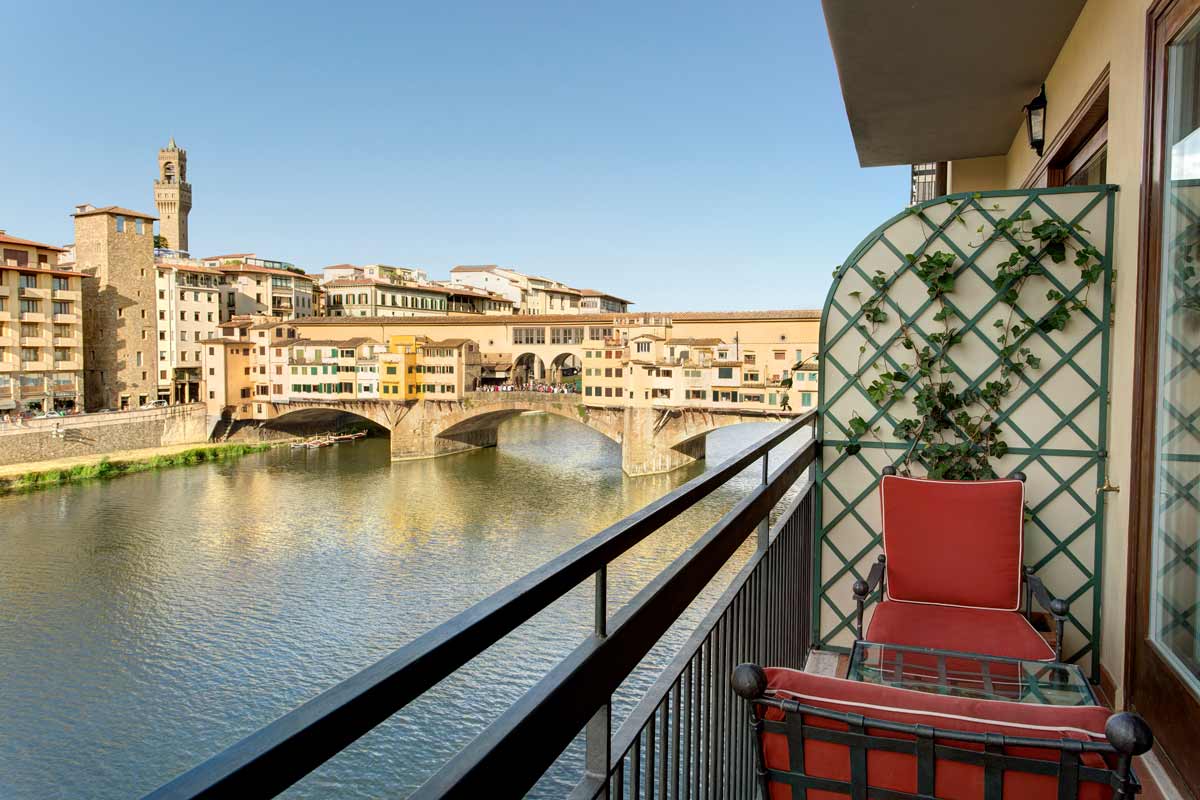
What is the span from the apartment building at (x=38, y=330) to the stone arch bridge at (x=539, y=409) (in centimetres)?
811

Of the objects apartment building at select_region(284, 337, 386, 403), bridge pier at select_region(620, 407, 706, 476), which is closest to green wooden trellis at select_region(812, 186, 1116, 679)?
bridge pier at select_region(620, 407, 706, 476)

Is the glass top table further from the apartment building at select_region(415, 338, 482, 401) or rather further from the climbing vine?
the apartment building at select_region(415, 338, 482, 401)

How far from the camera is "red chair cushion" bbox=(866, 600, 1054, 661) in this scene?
235cm

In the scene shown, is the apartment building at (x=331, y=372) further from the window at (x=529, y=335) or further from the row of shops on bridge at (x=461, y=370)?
the window at (x=529, y=335)

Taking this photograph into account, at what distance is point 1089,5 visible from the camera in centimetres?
311

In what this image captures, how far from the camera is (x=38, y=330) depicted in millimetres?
31531

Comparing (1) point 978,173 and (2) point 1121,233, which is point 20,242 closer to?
(1) point 978,173

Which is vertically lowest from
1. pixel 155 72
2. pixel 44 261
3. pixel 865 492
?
pixel 865 492

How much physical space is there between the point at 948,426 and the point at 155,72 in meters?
63.8

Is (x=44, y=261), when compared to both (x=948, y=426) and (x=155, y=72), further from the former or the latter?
(x=948, y=426)

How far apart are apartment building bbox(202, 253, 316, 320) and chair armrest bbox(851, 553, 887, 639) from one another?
44152mm

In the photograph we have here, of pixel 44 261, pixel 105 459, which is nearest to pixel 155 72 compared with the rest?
pixel 44 261

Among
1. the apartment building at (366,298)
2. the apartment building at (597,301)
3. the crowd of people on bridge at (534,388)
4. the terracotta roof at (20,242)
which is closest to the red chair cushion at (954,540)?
the crowd of people on bridge at (534,388)

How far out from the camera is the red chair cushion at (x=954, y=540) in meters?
2.72
